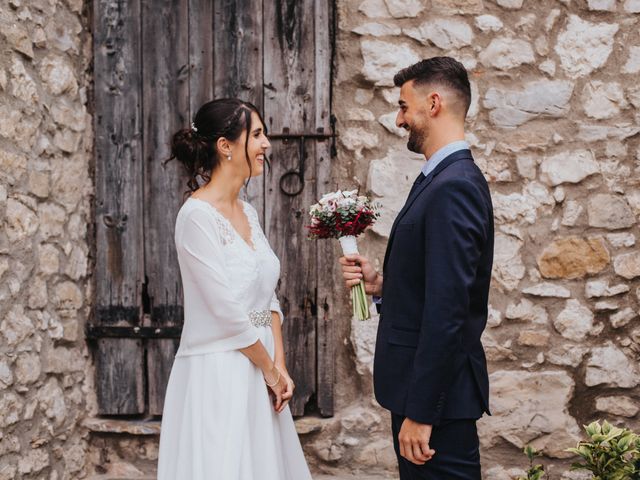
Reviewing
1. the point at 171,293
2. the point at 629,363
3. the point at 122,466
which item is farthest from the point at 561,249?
the point at 122,466

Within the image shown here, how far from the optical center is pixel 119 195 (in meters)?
4.18

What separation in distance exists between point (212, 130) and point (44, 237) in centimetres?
133

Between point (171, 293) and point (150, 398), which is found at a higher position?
point (171, 293)

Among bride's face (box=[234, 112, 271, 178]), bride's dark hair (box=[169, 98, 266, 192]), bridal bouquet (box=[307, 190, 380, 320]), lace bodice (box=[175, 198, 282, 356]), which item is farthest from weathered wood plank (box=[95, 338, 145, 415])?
bridal bouquet (box=[307, 190, 380, 320])

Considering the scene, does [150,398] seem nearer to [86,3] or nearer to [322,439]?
[322,439]

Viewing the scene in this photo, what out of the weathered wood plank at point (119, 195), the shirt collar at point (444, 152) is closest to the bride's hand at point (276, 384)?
the shirt collar at point (444, 152)

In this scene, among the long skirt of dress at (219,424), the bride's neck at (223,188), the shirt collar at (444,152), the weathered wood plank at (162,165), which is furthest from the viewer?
the weathered wood plank at (162,165)

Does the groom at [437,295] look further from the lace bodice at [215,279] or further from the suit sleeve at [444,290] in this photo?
the lace bodice at [215,279]

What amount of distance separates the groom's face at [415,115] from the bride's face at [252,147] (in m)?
0.73

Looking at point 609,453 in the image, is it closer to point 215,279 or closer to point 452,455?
point 452,455

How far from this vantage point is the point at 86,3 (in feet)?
13.7

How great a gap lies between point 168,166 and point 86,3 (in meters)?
1.06

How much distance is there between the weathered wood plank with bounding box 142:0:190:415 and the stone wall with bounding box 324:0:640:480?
1048mm

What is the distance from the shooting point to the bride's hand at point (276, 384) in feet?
9.46
